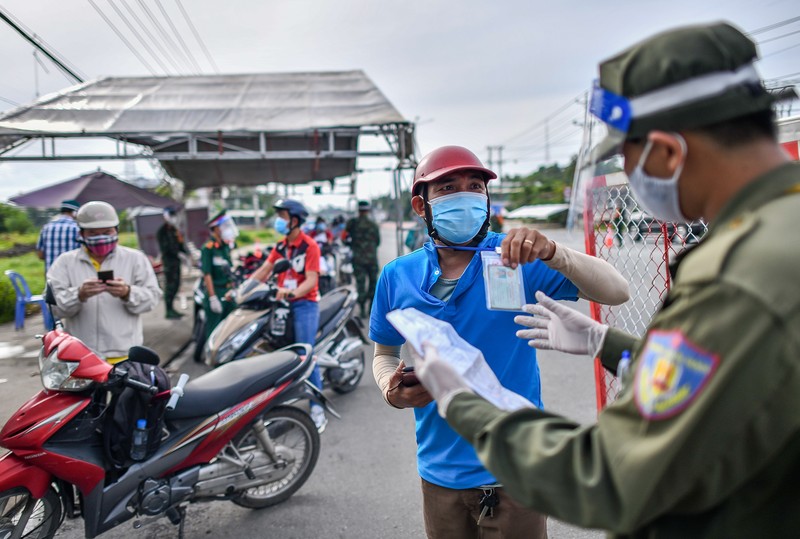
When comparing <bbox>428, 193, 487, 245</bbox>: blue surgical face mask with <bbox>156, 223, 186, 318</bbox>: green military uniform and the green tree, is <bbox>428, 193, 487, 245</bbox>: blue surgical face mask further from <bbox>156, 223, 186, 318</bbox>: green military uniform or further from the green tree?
the green tree

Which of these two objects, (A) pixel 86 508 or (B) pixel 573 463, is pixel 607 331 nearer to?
(B) pixel 573 463

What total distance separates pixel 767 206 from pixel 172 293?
9.34m

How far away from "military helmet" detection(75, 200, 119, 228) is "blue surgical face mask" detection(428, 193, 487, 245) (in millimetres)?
2739

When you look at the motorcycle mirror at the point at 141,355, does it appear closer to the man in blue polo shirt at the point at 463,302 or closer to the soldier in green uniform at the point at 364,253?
the man in blue polo shirt at the point at 463,302

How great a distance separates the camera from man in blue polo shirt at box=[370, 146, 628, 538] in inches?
64.7

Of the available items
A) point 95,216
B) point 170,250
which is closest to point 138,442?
point 95,216

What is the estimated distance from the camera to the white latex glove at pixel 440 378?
100 centimetres

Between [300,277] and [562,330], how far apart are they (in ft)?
12.6

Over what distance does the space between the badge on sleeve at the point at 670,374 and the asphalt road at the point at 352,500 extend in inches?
62.3

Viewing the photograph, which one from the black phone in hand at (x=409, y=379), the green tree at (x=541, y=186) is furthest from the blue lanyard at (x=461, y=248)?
the green tree at (x=541, y=186)

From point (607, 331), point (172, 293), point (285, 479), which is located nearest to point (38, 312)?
point (172, 293)

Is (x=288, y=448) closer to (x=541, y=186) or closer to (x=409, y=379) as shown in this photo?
(x=409, y=379)

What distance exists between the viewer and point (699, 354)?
67 cm

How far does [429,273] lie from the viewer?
178 cm
